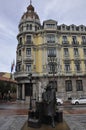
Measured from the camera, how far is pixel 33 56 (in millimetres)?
39219


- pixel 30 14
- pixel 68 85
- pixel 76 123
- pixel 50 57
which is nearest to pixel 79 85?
pixel 68 85

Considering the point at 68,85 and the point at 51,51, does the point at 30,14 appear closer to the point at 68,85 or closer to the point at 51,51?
the point at 51,51

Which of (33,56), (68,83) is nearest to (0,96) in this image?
(33,56)

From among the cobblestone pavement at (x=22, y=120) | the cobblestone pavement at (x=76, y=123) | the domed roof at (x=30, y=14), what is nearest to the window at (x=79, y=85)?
the domed roof at (x=30, y=14)

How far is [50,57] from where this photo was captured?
3834cm

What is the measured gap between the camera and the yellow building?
37594mm

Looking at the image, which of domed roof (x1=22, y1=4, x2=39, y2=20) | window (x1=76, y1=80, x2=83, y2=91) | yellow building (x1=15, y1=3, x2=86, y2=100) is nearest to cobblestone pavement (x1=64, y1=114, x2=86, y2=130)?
yellow building (x1=15, y1=3, x2=86, y2=100)

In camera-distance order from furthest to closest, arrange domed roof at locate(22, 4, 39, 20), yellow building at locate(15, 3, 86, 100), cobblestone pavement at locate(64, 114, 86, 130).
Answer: domed roof at locate(22, 4, 39, 20) < yellow building at locate(15, 3, 86, 100) < cobblestone pavement at locate(64, 114, 86, 130)

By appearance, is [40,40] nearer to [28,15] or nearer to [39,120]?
[28,15]

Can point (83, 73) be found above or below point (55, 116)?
above

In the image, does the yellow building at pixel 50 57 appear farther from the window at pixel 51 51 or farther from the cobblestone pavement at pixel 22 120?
the cobblestone pavement at pixel 22 120

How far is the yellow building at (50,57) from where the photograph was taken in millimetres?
37594

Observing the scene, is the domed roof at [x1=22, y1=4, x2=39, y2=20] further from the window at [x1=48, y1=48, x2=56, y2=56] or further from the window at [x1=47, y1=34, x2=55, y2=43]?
the window at [x1=48, y1=48, x2=56, y2=56]

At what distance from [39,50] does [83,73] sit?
11298 millimetres
